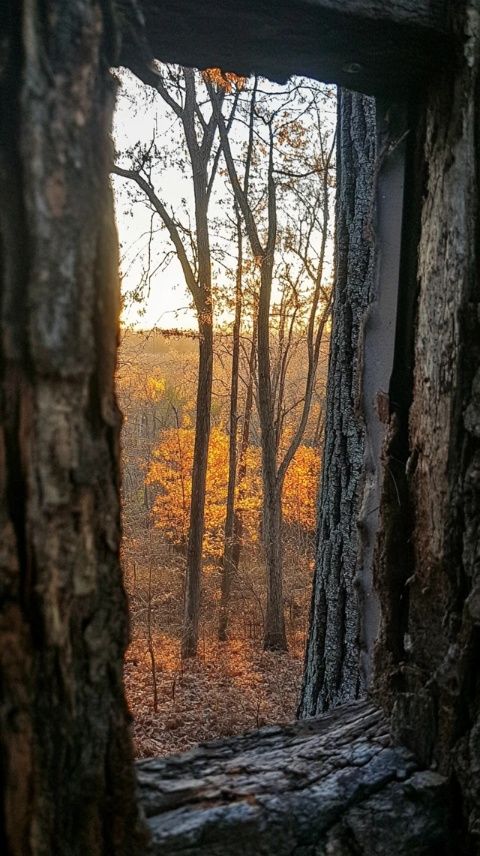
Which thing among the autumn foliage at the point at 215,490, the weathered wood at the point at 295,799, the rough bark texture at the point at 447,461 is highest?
the rough bark texture at the point at 447,461

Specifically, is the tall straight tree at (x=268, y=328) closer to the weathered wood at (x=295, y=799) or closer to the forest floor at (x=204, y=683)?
the forest floor at (x=204, y=683)

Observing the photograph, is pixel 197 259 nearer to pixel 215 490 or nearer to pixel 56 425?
pixel 215 490

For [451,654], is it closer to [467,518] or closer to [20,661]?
[467,518]

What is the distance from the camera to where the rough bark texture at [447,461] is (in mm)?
1005

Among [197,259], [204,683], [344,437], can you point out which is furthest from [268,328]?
[344,437]

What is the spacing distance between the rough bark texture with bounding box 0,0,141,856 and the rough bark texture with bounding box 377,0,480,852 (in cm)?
60

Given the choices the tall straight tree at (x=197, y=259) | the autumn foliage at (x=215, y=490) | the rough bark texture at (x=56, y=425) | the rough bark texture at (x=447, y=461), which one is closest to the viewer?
the rough bark texture at (x=56, y=425)

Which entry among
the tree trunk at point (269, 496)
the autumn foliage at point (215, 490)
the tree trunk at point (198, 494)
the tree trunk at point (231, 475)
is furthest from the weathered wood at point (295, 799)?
the autumn foliage at point (215, 490)

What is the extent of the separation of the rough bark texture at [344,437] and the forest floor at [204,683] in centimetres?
450

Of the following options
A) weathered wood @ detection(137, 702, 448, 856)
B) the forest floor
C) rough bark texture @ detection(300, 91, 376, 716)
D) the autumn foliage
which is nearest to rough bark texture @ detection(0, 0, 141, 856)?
weathered wood @ detection(137, 702, 448, 856)

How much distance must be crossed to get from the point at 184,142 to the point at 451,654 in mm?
14687

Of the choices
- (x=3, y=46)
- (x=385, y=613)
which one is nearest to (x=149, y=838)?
(x=385, y=613)

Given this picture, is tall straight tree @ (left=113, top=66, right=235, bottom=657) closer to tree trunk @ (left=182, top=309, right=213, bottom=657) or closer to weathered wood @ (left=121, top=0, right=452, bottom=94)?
tree trunk @ (left=182, top=309, right=213, bottom=657)

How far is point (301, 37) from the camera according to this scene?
0.95 metres
